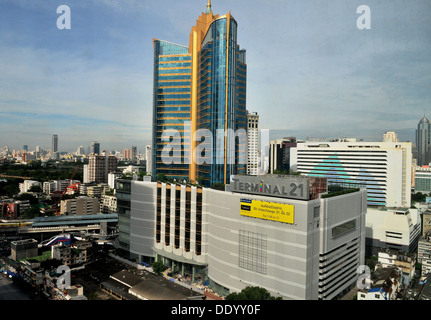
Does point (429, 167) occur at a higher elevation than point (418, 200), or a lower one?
higher

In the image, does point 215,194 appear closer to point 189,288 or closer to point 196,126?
point 189,288

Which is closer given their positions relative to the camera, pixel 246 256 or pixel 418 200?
pixel 246 256

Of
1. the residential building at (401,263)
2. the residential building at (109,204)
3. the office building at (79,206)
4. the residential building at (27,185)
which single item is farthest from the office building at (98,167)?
the residential building at (401,263)

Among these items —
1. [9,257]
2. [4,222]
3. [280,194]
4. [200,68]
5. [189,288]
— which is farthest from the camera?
[4,222]

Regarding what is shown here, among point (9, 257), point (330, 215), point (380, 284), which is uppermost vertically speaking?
point (330, 215)
